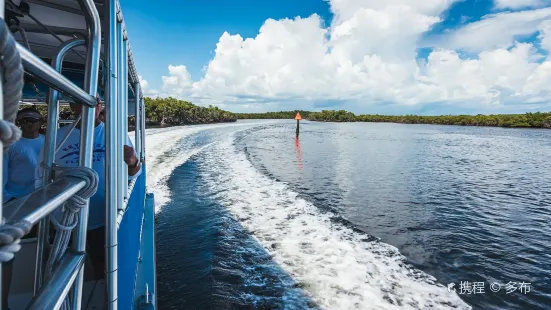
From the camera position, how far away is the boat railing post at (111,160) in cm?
174

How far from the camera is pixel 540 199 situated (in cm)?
969

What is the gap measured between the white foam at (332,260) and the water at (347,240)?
22 millimetres

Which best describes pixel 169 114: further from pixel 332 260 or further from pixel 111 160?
pixel 111 160

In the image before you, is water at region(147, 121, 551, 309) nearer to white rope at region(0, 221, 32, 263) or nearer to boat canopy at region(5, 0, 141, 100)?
boat canopy at region(5, 0, 141, 100)

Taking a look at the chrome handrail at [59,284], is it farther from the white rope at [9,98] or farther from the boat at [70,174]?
the white rope at [9,98]

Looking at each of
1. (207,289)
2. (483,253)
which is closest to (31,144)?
(207,289)

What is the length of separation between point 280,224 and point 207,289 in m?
2.69

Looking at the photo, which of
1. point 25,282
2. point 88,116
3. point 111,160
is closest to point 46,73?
point 88,116

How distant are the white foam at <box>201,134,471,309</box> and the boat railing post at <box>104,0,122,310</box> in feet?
10.2

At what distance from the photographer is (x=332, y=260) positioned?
5.35m

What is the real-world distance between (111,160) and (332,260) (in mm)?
4369

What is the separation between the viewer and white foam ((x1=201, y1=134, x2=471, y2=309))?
14.3ft

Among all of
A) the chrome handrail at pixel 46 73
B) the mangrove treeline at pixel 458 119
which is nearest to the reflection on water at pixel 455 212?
the chrome handrail at pixel 46 73

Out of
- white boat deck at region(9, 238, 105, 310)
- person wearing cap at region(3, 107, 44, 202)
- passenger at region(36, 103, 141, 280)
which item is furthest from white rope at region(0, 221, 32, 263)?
person wearing cap at region(3, 107, 44, 202)
